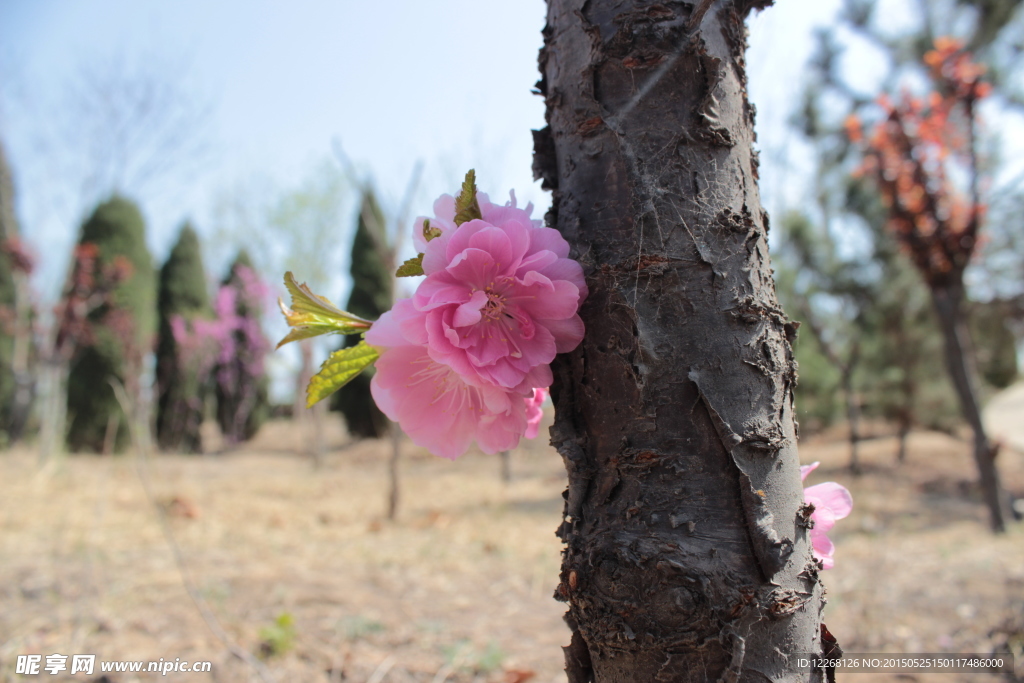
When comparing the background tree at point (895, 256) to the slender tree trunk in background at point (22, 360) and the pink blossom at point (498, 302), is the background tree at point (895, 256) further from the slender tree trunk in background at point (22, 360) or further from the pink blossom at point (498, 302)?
the slender tree trunk in background at point (22, 360)

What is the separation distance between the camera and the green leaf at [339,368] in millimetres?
836

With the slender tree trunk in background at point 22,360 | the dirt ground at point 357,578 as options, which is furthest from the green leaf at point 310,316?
the slender tree trunk in background at point 22,360

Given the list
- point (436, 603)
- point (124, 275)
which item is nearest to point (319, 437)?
point (124, 275)

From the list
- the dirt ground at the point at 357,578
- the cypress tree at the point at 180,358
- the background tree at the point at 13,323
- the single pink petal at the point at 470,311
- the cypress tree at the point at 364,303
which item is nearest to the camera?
the single pink petal at the point at 470,311

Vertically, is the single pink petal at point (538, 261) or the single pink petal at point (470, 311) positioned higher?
the single pink petal at point (538, 261)

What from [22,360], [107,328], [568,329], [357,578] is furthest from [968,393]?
[107,328]

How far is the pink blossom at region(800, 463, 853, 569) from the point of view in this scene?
2.66ft

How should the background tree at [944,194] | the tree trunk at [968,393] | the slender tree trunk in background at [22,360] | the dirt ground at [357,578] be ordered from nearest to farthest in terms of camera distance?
the dirt ground at [357,578] < the tree trunk at [968,393] < the background tree at [944,194] < the slender tree trunk in background at [22,360]

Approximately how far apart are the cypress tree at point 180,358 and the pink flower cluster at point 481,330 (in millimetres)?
10884

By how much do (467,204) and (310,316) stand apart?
0.30m

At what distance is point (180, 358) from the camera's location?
1102cm

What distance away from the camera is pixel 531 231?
Answer: 29.5 inches

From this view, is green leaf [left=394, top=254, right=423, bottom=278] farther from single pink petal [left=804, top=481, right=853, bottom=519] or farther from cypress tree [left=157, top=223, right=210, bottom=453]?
cypress tree [left=157, top=223, right=210, bottom=453]

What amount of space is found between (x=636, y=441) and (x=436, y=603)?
2.59m
